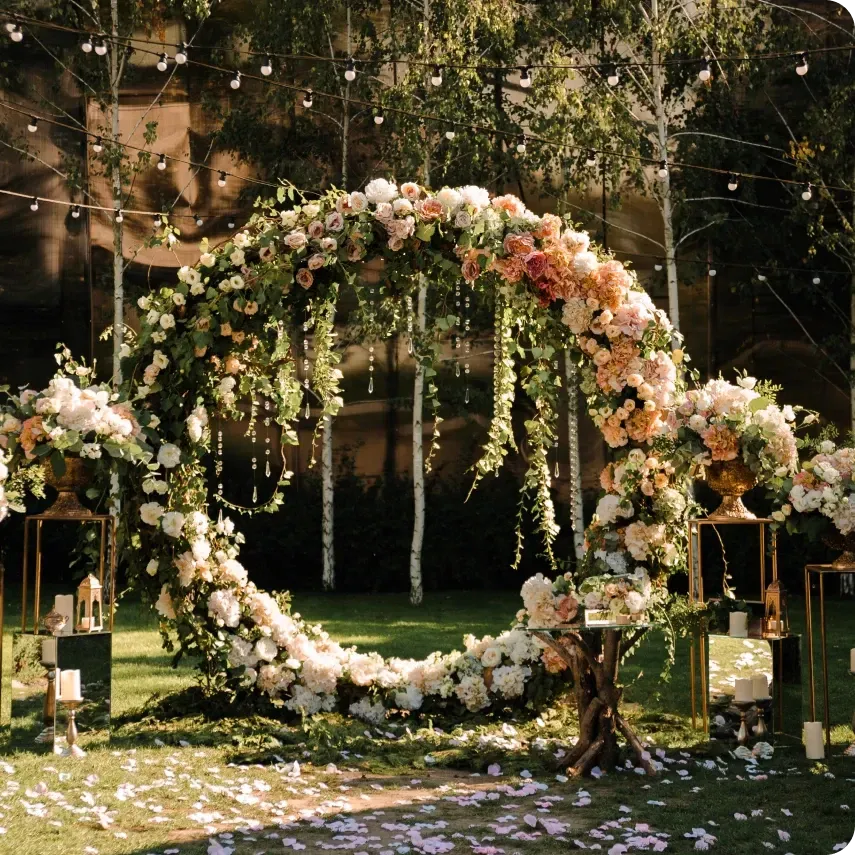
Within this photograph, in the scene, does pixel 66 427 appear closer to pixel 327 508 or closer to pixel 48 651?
pixel 48 651

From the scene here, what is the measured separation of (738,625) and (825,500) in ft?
2.95

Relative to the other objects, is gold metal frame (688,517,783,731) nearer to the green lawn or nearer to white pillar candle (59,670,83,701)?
the green lawn

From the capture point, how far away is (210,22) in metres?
14.3

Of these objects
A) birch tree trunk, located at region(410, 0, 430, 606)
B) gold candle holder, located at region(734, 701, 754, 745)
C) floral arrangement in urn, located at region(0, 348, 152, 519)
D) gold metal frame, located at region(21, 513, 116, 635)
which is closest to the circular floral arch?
gold metal frame, located at region(21, 513, 116, 635)

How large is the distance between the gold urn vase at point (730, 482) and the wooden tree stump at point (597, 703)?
2.70ft

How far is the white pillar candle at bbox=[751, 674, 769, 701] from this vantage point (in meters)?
5.82

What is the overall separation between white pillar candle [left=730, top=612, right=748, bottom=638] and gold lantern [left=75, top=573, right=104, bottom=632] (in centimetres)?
314

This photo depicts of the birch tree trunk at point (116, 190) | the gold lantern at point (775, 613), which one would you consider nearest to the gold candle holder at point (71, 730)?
the gold lantern at point (775, 613)

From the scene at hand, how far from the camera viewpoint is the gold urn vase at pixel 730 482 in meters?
5.77

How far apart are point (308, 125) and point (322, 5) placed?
1.33 metres

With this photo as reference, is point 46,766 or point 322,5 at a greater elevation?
point 322,5

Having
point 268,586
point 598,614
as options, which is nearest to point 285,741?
point 598,614

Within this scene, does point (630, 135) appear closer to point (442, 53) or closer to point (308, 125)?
point (442, 53)

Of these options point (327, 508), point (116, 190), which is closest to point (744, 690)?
point (327, 508)
